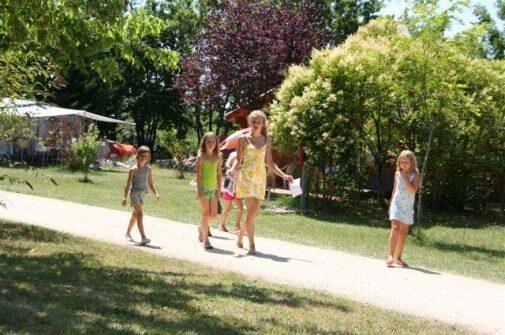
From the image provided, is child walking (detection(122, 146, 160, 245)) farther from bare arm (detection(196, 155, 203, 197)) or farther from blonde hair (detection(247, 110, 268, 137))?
blonde hair (detection(247, 110, 268, 137))

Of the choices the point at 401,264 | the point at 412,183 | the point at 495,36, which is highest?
the point at 495,36

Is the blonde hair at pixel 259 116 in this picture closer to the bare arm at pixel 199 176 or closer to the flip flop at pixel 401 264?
the bare arm at pixel 199 176

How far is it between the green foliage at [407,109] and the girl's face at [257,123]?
4994 mm

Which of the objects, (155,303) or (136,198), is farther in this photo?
(136,198)

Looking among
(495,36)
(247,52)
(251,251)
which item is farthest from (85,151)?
(495,36)

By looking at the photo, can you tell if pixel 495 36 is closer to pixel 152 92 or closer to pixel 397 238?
pixel 152 92

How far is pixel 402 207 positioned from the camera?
8.77 meters

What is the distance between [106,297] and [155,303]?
0.44 m

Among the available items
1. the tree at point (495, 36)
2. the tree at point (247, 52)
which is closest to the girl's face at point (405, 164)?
the tree at point (247, 52)

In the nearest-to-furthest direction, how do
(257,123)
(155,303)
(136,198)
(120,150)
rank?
(155,303) < (257,123) < (136,198) < (120,150)

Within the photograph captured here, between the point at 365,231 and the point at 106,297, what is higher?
the point at 365,231

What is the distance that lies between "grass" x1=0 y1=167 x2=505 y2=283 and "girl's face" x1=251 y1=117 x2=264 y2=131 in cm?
279

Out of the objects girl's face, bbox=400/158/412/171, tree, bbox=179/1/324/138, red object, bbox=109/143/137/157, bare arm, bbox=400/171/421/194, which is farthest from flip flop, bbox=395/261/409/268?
red object, bbox=109/143/137/157

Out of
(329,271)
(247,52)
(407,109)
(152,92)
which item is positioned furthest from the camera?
(152,92)
